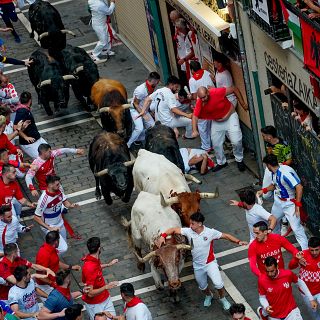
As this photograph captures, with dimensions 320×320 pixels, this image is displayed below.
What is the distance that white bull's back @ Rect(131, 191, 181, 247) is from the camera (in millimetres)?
21462

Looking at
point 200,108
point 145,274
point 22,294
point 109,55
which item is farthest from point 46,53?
point 22,294

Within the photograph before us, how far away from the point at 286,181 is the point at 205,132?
5.26m

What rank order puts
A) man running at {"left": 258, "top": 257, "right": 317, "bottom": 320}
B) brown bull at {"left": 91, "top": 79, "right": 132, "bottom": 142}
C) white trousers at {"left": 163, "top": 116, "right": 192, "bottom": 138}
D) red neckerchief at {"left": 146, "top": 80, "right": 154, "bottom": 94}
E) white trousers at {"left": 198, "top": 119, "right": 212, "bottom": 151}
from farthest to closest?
red neckerchief at {"left": 146, "top": 80, "right": 154, "bottom": 94}
brown bull at {"left": 91, "top": 79, "right": 132, "bottom": 142}
white trousers at {"left": 163, "top": 116, "right": 192, "bottom": 138}
white trousers at {"left": 198, "top": 119, "right": 212, "bottom": 151}
man running at {"left": 258, "top": 257, "right": 317, "bottom": 320}

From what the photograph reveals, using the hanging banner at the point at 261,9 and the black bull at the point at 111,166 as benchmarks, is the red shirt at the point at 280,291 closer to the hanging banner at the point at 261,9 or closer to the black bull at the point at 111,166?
the hanging banner at the point at 261,9

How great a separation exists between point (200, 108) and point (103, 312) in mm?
6762

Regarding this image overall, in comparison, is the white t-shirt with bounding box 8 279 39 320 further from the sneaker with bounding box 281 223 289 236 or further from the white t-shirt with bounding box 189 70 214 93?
Result: the white t-shirt with bounding box 189 70 214 93

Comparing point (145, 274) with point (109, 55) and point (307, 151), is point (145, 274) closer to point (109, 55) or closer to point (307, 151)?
point (307, 151)

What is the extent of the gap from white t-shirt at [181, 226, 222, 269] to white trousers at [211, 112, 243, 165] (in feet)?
16.0

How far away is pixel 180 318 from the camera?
21.3 metres

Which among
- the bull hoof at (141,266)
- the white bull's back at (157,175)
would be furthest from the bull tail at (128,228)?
the white bull's back at (157,175)

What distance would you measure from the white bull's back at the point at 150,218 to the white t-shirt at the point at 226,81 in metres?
3.88

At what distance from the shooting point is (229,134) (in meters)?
25.3

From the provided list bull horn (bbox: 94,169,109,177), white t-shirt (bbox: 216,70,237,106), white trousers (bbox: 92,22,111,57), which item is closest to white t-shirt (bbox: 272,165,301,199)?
bull horn (bbox: 94,169,109,177)

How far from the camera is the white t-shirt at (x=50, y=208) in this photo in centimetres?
2269
